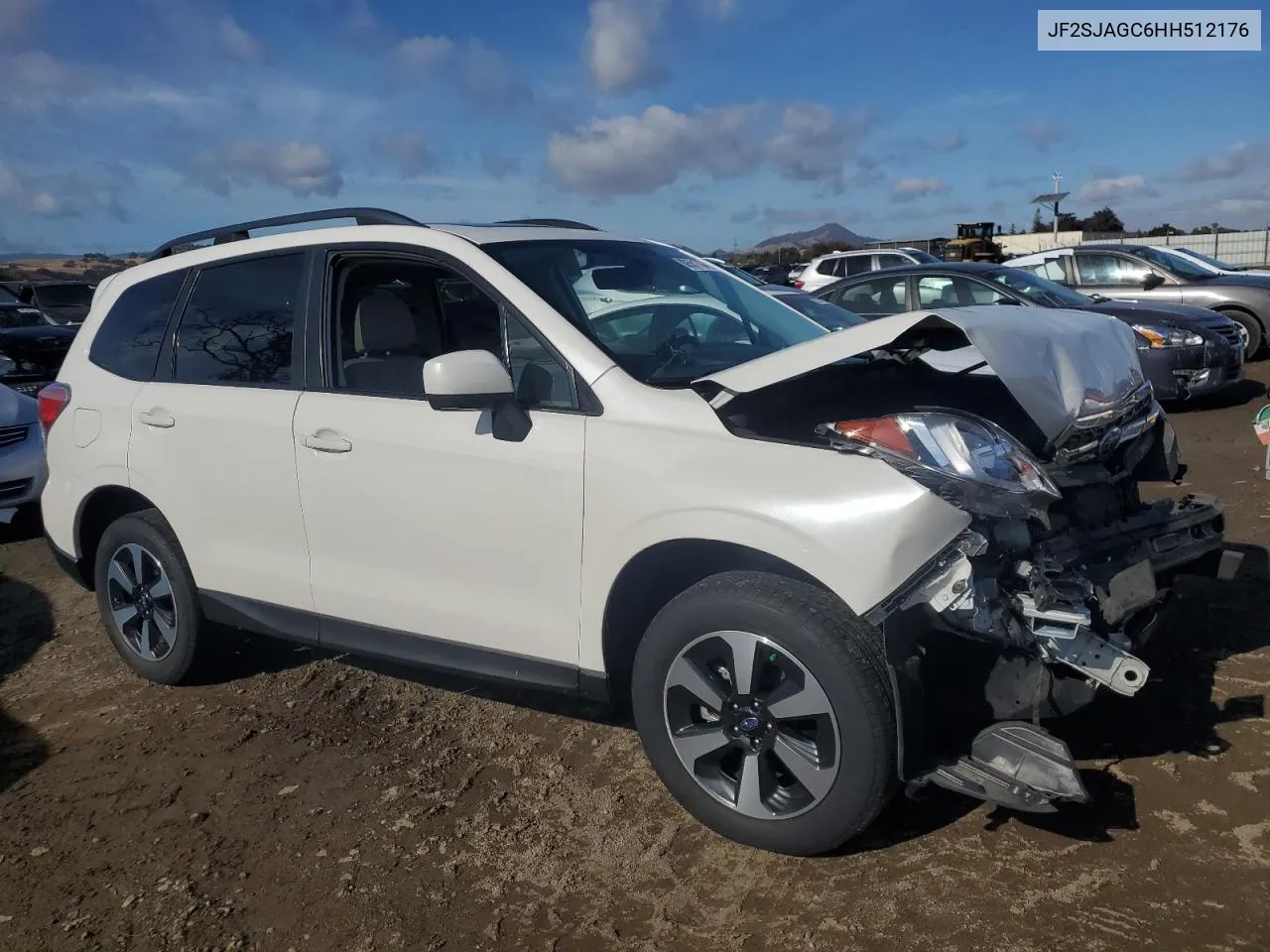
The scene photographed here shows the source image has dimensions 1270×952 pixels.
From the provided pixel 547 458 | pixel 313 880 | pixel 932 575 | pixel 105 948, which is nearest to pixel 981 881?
pixel 932 575

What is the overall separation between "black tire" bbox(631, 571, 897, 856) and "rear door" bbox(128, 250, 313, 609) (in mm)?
1640

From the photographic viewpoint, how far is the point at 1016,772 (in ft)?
8.70

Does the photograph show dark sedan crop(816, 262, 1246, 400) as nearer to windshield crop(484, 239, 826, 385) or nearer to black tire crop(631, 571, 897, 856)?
windshield crop(484, 239, 826, 385)

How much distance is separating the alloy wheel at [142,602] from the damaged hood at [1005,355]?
111 inches

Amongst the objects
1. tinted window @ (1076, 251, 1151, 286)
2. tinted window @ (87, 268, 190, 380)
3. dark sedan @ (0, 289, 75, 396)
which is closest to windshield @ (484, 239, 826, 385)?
tinted window @ (87, 268, 190, 380)

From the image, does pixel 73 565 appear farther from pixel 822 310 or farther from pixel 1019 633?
pixel 822 310

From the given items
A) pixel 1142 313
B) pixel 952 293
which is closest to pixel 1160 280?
pixel 1142 313

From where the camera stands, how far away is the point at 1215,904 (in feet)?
8.52

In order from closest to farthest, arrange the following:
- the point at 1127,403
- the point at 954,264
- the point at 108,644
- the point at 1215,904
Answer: the point at 1215,904, the point at 1127,403, the point at 108,644, the point at 954,264

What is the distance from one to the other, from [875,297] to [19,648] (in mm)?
8927

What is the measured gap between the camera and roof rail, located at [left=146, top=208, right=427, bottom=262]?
12.6 feet

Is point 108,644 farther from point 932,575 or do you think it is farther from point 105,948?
point 932,575

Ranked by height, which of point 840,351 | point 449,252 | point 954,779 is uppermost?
point 449,252

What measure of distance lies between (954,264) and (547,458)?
340 inches
